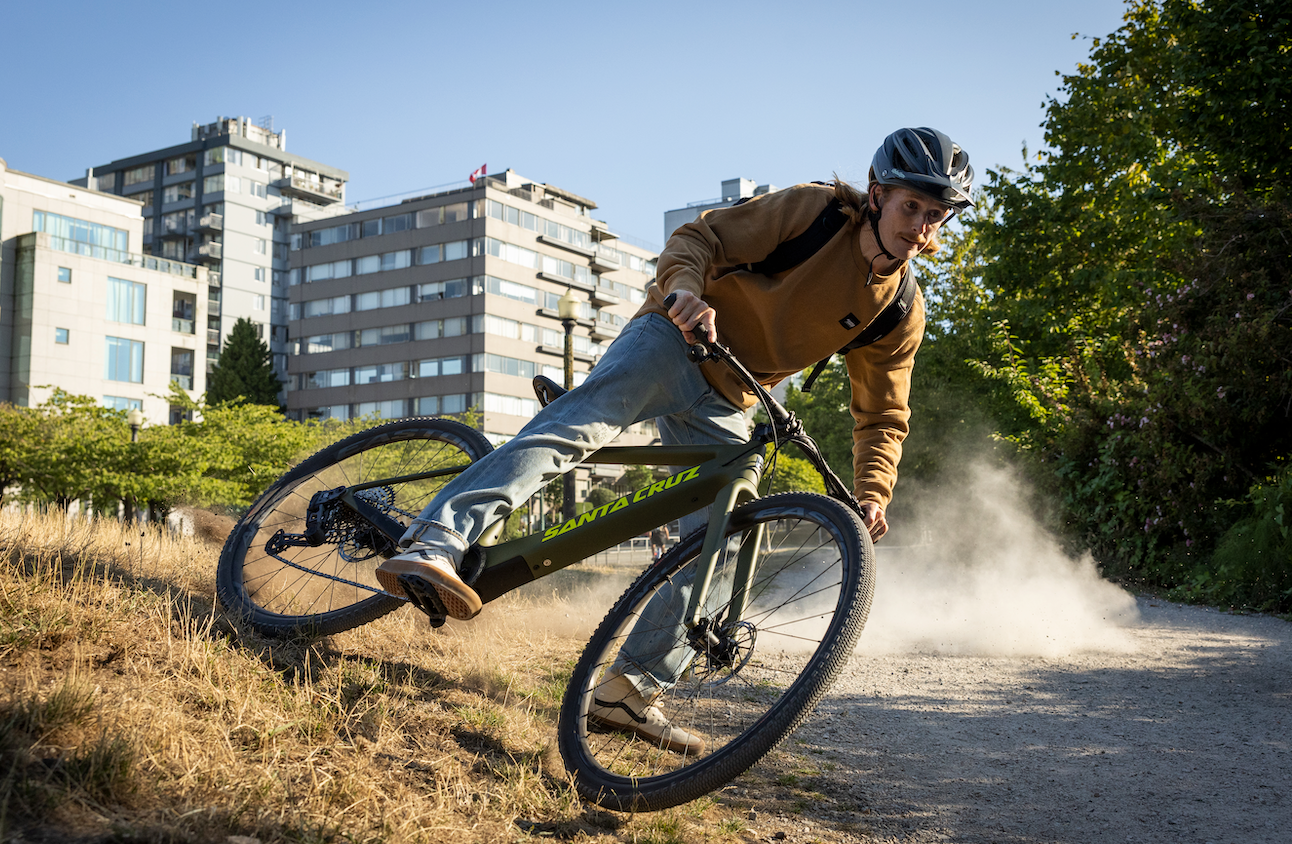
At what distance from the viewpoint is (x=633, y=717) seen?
327 centimetres

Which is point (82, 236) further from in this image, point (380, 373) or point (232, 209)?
point (232, 209)

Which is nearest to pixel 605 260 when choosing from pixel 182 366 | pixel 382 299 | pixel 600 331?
pixel 600 331

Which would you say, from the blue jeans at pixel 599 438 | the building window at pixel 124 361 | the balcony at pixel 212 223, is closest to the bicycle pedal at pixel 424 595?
the blue jeans at pixel 599 438

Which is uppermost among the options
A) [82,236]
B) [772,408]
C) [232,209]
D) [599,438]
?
[232,209]

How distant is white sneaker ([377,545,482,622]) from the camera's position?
2.86 metres

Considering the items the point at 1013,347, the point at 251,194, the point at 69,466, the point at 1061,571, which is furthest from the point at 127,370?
the point at 1061,571

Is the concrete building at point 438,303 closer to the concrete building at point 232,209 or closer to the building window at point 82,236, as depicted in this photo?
the concrete building at point 232,209

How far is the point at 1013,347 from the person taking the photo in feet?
68.7

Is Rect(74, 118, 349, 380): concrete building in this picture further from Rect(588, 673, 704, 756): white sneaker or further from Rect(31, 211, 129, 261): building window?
Rect(588, 673, 704, 756): white sneaker

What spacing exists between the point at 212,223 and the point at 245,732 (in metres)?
92.7

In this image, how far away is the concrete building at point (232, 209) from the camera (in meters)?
84.4

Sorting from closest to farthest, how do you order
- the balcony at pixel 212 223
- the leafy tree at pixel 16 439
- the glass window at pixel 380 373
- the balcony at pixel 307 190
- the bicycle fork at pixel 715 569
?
1. the bicycle fork at pixel 715 569
2. the leafy tree at pixel 16 439
3. the glass window at pixel 380 373
4. the balcony at pixel 212 223
5. the balcony at pixel 307 190

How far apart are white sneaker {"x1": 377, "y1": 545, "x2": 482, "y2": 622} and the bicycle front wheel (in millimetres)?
483

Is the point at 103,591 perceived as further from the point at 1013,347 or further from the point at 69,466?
the point at 69,466
